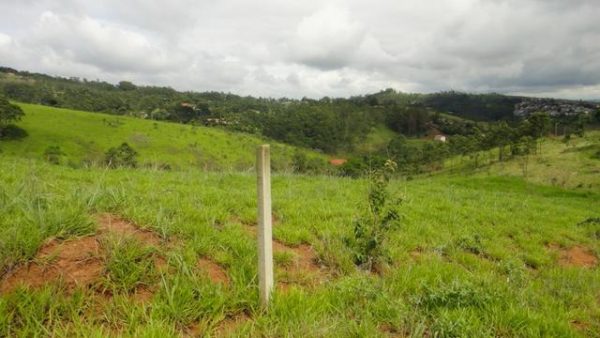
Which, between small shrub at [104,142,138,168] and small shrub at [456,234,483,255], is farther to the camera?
small shrub at [104,142,138,168]

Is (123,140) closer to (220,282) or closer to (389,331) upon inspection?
(220,282)

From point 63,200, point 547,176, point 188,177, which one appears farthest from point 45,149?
point 547,176

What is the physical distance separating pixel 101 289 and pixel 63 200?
192 centimetres

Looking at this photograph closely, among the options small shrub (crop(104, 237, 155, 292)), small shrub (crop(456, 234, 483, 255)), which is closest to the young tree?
small shrub (crop(104, 237, 155, 292))

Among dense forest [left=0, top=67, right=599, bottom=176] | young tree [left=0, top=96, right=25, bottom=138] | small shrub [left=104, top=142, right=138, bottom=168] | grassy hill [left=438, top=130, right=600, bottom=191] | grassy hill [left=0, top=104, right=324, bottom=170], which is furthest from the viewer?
dense forest [left=0, top=67, right=599, bottom=176]

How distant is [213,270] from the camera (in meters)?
4.58

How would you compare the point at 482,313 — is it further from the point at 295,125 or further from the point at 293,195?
the point at 295,125

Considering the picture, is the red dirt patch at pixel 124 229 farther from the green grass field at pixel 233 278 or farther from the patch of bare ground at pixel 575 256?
the patch of bare ground at pixel 575 256

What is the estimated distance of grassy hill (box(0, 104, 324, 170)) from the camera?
85.0m

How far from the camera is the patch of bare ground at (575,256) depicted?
342 inches

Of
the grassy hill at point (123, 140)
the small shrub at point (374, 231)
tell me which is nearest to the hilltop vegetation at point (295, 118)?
the grassy hill at point (123, 140)

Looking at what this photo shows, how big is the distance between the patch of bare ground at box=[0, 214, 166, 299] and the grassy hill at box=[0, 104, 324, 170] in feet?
254

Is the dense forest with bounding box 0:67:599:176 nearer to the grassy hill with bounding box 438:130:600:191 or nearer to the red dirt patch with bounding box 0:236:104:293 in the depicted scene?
the grassy hill with bounding box 438:130:600:191

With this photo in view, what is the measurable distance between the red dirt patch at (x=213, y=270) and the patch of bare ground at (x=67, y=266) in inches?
17.7
